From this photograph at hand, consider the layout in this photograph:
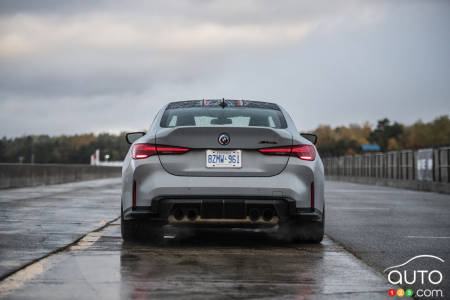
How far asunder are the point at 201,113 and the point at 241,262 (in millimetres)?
2067

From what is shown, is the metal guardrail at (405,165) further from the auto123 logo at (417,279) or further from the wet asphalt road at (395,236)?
the auto123 logo at (417,279)

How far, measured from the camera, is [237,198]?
6.80 m

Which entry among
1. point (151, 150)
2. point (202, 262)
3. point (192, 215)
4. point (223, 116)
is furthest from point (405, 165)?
point (202, 262)

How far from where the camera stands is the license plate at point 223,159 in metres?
6.84

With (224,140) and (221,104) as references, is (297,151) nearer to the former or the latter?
(224,140)

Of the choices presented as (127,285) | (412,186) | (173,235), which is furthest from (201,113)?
(412,186)

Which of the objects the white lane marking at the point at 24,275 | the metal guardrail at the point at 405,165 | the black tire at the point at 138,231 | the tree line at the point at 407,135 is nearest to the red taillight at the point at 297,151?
the black tire at the point at 138,231

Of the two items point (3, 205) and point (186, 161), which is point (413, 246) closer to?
point (186, 161)

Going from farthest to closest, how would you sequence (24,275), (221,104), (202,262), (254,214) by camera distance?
(221,104) < (254,214) < (202,262) < (24,275)

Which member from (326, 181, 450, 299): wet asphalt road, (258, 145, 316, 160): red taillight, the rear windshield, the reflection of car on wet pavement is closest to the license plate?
the reflection of car on wet pavement

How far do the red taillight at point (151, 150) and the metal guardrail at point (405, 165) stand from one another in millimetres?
26000

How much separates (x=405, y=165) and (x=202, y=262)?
3656 centimetres

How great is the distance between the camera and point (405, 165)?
41.2 metres

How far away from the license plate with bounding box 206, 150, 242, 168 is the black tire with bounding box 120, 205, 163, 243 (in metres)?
0.91
